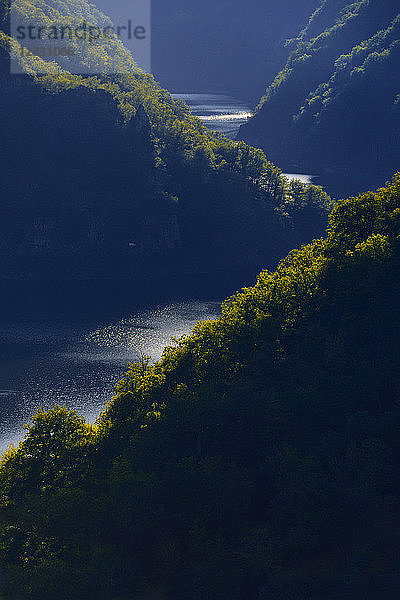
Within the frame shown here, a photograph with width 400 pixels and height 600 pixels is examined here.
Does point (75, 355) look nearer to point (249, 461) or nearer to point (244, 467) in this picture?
point (249, 461)

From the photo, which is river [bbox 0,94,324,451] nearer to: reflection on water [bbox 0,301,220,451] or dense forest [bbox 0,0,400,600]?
reflection on water [bbox 0,301,220,451]

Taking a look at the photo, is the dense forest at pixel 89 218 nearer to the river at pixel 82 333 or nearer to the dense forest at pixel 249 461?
Answer: the river at pixel 82 333

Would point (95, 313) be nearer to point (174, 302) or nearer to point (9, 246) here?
point (174, 302)

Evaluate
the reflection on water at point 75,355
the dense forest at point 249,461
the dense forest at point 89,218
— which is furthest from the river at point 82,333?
the dense forest at point 249,461

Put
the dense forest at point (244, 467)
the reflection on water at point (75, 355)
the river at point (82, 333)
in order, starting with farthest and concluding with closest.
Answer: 1. the river at point (82, 333)
2. the reflection on water at point (75, 355)
3. the dense forest at point (244, 467)

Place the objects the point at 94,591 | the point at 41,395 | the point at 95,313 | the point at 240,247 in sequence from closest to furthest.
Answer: the point at 94,591 < the point at 41,395 < the point at 95,313 < the point at 240,247

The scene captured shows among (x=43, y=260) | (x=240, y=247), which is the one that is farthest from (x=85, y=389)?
(x=240, y=247)
